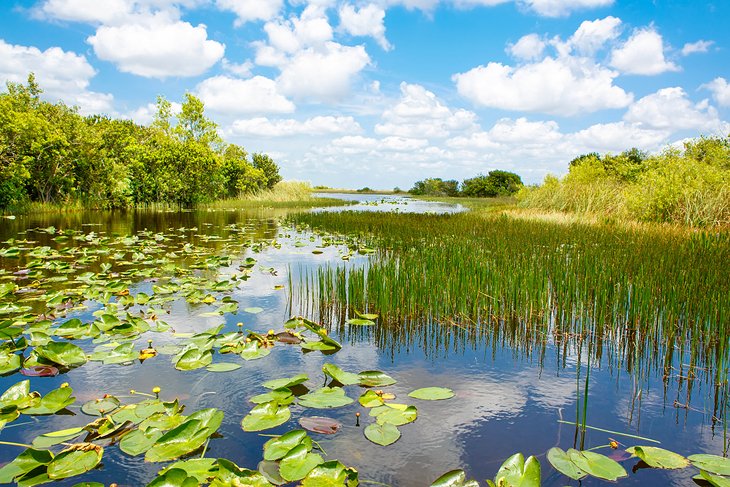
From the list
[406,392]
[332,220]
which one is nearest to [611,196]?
[332,220]

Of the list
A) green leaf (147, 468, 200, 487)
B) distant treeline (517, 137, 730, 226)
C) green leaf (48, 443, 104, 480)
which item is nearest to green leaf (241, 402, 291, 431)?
green leaf (147, 468, 200, 487)

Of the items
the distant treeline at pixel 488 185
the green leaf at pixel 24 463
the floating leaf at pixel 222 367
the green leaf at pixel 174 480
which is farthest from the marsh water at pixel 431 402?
the distant treeline at pixel 488 185

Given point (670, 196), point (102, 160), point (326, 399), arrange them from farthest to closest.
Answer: point (102, 160), point (670, 196), point (326, 399)

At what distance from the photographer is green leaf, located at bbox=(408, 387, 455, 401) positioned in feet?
10.2

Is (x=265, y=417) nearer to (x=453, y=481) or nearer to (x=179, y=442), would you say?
(x=179, y=442)

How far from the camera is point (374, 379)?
3.35 meters

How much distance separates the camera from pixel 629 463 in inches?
97.0

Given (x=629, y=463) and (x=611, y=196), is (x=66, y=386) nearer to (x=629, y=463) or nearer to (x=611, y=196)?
(x=629, y=463)

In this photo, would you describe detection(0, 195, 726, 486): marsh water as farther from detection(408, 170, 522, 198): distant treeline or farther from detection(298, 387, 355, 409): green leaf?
detection(408, 170, 522, 198): distant treeline

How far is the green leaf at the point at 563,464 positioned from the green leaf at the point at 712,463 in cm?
62

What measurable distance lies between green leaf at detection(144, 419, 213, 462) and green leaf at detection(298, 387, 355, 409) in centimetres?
66

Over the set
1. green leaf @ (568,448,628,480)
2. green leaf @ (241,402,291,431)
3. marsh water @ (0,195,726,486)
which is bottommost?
marsh water @ (0,195,726,486)

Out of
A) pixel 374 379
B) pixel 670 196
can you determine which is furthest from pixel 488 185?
pixel 374 379

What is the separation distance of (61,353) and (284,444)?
2275mm
